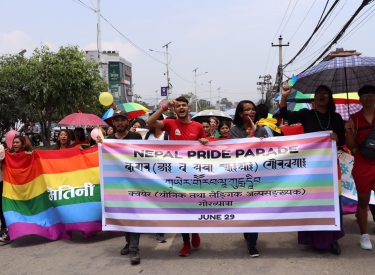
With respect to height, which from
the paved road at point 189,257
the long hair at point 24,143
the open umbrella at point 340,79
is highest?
the open umbrella at point 340,79

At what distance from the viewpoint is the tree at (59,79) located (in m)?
16.7

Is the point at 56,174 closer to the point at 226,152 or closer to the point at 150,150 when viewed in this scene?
the point at 150,150

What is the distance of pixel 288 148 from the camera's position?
410cm

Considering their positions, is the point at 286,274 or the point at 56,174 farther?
the point at 56,174

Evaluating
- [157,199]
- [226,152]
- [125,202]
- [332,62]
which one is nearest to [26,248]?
[125,202]

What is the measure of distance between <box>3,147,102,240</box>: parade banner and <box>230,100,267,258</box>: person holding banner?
78.1 inches

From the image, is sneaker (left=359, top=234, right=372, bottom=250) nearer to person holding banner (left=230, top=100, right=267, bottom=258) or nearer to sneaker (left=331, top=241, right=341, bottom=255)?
sneaker (left=331, top=241, right=341, bottom=255)

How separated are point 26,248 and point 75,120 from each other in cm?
347

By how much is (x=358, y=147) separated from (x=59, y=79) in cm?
1504

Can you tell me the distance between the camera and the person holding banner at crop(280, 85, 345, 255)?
408 centimetres

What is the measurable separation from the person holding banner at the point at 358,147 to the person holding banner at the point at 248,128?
98 centimetres

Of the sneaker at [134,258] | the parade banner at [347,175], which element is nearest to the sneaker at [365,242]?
the parade banner at [347,175]

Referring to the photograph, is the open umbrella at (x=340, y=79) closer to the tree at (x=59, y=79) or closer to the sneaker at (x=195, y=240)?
the sneaker at (x=195, y=240)

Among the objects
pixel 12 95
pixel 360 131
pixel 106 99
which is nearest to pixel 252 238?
pixel 360 131
